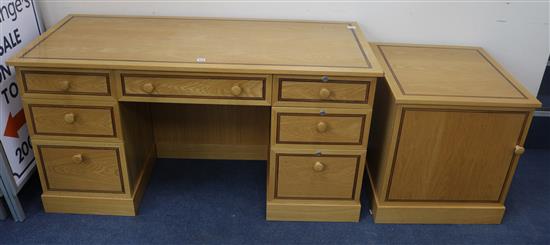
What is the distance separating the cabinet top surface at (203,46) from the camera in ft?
4.99

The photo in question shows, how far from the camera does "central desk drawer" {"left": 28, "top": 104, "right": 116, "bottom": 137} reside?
162cm

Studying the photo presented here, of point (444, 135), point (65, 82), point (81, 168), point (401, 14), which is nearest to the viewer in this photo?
point (65, 82)

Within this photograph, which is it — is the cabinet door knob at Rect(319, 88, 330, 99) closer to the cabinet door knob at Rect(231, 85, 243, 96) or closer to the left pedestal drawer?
the cabinet door knob at Rect(231, 85, 243, 96)

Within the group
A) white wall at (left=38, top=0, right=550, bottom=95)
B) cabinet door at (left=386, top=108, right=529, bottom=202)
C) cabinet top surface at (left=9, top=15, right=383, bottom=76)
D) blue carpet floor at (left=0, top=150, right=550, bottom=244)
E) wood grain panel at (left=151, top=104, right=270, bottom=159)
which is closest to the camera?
cabinet top surface at (left=9, top=15, right=383, bottom=76)

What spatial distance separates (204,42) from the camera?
1704 mm

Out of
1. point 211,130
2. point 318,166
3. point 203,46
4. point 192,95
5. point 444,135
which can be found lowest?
point 211,130

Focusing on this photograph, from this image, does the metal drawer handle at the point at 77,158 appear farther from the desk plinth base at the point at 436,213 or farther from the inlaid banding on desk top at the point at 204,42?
the desk plinth base at the point at 436,213

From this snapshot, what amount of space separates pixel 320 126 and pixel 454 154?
0.52 m

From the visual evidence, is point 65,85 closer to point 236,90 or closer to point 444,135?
point 236,90

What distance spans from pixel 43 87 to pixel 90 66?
0.21 meters

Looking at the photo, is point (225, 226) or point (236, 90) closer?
point (236, 90)

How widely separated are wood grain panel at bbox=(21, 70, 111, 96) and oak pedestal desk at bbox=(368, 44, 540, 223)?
3.32 ft

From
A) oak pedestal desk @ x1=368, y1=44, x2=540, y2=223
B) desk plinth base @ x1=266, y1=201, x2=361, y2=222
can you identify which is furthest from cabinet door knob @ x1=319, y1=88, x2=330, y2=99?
desk plinth base @ x1=266, y1=201, x2=361, y2=222

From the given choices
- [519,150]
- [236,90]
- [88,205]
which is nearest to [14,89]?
[88,205]
